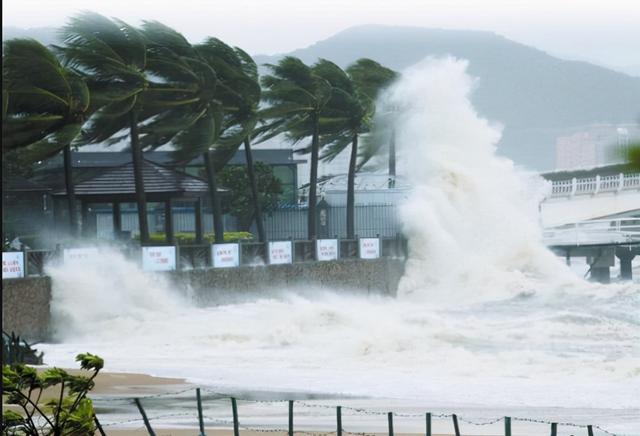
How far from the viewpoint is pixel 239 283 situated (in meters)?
39.6

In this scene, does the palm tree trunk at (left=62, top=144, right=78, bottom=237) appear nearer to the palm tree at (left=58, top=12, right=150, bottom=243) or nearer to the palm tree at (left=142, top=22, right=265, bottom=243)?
the palm tree at (left=58, top=12, right=150, bottom=243)

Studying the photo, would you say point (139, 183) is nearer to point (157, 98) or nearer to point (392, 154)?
point (157, 98)

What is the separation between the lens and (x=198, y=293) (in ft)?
122

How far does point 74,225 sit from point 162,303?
4356 mm

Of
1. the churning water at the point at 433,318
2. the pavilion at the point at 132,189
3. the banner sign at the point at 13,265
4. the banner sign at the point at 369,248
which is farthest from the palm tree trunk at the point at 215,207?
the banner sign at the point at 13,265

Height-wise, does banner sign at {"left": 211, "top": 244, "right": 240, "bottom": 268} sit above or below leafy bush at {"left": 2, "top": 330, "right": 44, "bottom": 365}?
above

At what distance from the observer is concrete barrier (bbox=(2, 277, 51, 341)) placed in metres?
28.9

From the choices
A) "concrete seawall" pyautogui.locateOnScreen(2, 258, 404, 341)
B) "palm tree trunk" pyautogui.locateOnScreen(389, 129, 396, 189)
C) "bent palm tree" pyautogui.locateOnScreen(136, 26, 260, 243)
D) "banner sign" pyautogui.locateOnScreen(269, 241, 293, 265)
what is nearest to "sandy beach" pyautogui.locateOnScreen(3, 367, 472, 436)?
"concrete seawall" pyautogui.locateOnScreen(2, 258, 404, 341)

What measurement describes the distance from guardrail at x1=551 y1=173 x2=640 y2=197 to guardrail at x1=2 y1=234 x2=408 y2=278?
17.4m

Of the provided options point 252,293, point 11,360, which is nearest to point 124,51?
point 252,293

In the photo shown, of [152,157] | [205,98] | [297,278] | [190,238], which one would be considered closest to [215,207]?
[205,98]

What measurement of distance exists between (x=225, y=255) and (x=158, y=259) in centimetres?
368

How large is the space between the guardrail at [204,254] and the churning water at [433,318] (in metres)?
0.49

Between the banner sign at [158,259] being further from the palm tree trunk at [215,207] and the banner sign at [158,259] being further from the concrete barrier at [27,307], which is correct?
the palm tree trunk at [215,207]
